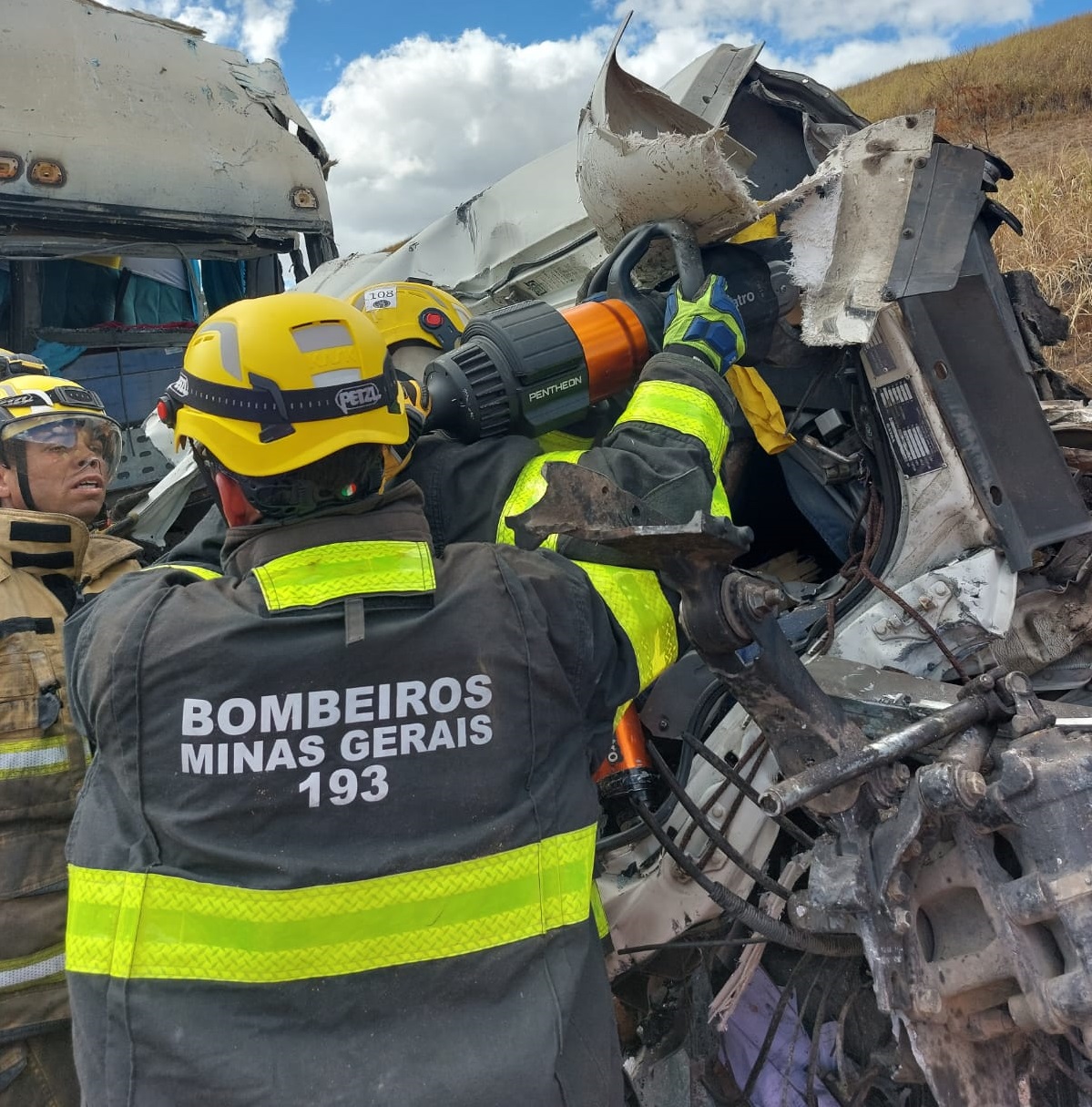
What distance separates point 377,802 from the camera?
1.29 metres

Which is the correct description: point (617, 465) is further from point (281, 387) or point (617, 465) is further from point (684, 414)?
point (281, 387)

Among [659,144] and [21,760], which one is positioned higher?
[659,144]

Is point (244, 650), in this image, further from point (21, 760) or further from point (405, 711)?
point (21, 760)

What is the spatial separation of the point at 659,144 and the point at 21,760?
191 centimetres

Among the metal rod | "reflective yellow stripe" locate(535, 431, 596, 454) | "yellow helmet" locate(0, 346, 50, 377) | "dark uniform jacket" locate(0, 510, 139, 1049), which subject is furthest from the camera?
"yellow helmet" locate(0, 346, 50, 377)

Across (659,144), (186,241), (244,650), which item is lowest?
(244,650)

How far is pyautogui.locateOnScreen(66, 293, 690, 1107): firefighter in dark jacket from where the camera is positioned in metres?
1.26

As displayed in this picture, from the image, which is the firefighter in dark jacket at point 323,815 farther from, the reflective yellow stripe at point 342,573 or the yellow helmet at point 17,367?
the yellow helmet at point 17,367

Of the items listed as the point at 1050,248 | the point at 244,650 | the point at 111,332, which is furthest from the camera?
the point at 1050,248

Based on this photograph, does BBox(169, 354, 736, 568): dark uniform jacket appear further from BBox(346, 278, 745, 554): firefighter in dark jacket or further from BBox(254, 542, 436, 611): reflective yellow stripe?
BBox(254, 542, 436, 611): reflective yellow stripe

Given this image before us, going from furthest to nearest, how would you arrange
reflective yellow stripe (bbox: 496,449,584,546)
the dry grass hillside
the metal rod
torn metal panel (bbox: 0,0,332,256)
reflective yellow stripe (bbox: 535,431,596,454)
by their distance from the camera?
the dry grass hillside → torn metal panel (bbox: 0,0,332,256) → reflective yellow stripe (bbox: 535,431,596,454) → reflective yellow stripe (bbox: 496,449,584,546) → the metal rod

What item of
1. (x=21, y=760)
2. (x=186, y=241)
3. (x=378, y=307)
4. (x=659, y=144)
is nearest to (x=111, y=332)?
(x=186, y=241)

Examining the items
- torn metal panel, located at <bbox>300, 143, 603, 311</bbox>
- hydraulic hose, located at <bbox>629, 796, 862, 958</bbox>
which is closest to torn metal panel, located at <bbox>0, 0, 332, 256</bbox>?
torn metal panel, located at <bbox>300, 143, 603, 311</bbox>

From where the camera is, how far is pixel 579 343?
1.93 meters
